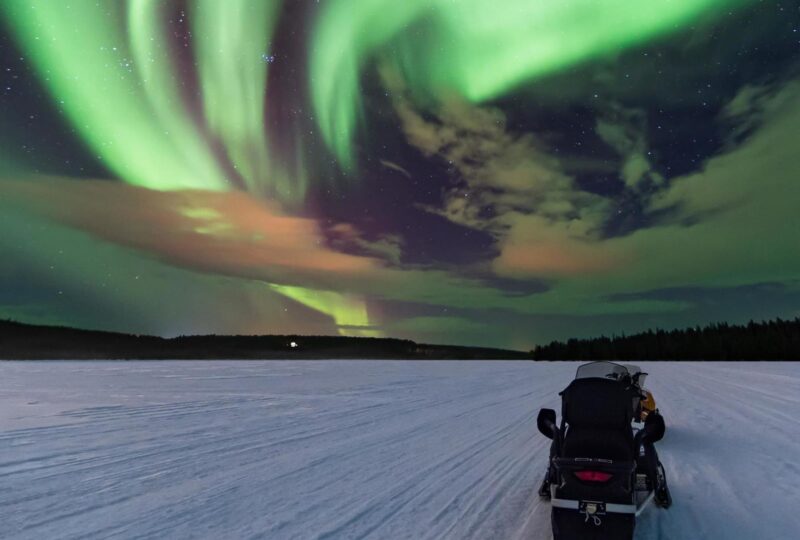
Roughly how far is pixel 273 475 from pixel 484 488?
2813mm

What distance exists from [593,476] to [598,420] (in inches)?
27.6

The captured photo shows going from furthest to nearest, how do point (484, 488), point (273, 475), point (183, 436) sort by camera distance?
point (183, 436) → point (273, 475) → point (484, 488)

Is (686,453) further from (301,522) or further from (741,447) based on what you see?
(301,522)

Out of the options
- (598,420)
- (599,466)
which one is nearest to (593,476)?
(599,466)

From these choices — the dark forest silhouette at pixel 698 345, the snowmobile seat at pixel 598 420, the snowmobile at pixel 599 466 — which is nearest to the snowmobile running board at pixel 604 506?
the snowmobile at pixel 599 466

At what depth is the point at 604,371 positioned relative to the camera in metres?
7.52

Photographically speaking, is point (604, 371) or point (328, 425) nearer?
point (604, 371)

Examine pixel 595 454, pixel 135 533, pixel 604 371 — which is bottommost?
pixel 135 533

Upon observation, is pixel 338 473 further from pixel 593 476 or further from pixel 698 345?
pixel 698 345

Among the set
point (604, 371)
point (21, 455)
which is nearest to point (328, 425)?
point (21, 455)

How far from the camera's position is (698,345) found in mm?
101562

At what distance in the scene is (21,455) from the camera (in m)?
8.12

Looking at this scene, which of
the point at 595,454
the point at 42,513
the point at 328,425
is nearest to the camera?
the point at 595,454

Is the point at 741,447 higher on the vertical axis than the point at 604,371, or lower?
lower
